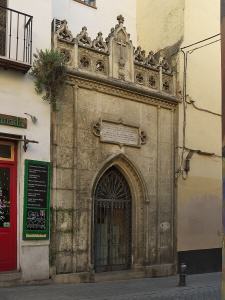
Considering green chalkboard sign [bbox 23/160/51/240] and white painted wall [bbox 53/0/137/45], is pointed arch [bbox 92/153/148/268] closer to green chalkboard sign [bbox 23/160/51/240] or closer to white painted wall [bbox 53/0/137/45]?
green chalkboard sign [bbox 23/160/51/240]

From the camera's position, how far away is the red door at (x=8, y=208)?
37.7ft

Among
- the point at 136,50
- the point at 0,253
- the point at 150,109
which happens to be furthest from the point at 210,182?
the point at 0,253

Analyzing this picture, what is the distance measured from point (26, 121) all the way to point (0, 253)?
289 cm

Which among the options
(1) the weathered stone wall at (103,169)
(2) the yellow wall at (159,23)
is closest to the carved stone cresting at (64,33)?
(1) the weathered stone wall at (103,169)

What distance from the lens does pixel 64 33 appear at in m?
13.2

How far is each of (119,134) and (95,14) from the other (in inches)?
159

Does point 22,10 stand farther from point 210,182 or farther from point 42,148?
point 210,182

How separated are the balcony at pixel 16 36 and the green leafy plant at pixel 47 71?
12.8 inches

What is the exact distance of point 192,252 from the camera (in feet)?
52.2

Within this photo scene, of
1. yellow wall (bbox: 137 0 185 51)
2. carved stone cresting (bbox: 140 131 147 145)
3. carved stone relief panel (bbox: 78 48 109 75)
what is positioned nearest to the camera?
carved stone relief panel (bbox: 78 48 109 75)

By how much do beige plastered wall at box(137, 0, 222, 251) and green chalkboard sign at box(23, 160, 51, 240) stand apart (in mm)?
4785

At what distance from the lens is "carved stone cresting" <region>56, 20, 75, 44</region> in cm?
1299

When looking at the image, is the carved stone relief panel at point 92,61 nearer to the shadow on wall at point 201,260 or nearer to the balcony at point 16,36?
the balcony at point 16,36

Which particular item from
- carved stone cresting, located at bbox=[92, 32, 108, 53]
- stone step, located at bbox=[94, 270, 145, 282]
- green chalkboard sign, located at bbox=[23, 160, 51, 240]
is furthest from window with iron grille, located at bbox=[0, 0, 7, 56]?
A: stone step, located at bbox=[94, 270, 145, 282]
